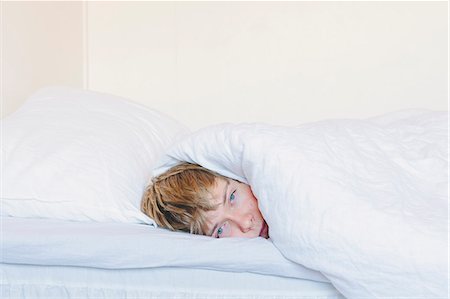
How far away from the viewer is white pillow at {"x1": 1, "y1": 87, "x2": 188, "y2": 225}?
1.19 metres

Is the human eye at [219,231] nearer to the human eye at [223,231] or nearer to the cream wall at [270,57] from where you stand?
the human eye at [223,231]

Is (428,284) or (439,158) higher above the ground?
(439,158)

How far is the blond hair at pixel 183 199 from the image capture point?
3.86ft

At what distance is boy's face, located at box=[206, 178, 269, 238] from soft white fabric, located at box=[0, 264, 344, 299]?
0.20 meters

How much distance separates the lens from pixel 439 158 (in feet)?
3.65

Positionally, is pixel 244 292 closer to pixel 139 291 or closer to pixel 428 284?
pixel 139 291

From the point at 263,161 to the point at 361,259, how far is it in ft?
0.75

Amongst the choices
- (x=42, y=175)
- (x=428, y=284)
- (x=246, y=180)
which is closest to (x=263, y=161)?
(x=246, y=180)

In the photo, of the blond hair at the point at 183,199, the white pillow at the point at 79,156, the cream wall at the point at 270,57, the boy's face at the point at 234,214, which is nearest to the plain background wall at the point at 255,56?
the cream wall at the point at 270,57

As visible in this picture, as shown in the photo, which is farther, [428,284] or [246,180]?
[246,180]

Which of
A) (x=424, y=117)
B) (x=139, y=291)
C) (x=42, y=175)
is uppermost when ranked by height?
(x=424, y=117)

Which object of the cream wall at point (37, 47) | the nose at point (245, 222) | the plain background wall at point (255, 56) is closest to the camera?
the nose at point (245, 222)

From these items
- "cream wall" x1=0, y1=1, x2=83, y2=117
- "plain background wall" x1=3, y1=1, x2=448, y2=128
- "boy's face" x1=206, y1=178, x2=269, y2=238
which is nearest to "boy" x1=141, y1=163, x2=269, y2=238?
"boy's face" x1=206, y1=178, x2=269, y2=238

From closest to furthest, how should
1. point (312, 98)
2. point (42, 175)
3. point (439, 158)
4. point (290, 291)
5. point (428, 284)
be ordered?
point (428, 284), point (290, 291), point (439, 158), point (42, 175), point (312, 98)
